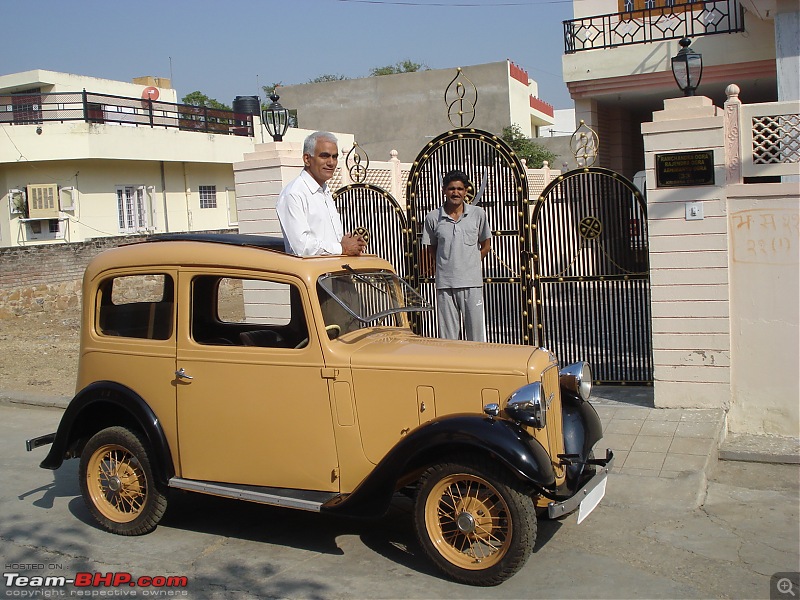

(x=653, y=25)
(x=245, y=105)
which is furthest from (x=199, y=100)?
(x=653, y=25)

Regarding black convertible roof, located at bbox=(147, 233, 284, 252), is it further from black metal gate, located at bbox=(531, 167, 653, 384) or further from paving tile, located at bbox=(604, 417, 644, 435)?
black metal gate, located at bbox=(531, 167, 653, 384)

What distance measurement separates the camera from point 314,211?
5941 mm

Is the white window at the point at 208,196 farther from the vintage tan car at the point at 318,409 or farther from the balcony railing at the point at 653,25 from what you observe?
the vintage tan car at the point at 318,409

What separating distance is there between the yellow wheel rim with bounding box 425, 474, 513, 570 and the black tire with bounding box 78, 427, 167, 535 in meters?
1.89

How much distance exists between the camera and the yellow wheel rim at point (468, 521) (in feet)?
15.1

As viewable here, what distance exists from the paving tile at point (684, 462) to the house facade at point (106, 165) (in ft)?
68.5

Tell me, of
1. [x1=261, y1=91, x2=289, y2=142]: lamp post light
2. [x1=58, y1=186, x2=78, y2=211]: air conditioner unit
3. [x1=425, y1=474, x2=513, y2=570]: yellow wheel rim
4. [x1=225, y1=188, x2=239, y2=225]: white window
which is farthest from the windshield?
[x1=225, y1=188, x2=239, y2=225]: white window

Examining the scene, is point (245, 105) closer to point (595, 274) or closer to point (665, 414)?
point (595, 274)

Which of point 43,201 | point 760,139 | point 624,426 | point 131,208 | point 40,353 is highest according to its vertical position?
point 43,201

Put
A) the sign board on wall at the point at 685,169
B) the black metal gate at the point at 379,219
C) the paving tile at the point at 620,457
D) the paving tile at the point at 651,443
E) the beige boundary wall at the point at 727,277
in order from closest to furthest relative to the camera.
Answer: the paving tile at the point at 620,457 → the paving tile at the point at 651,443 → the beige boundary wall at the point at 727,277 → the sign board on wall at the point at 685,169 → the black metal gate at the point at 379,219

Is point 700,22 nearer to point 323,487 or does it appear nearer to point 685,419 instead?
point 685,419

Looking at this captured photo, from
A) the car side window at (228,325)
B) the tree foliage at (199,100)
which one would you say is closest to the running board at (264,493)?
the car side window at (228,325)

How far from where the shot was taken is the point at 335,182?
33.7 ft

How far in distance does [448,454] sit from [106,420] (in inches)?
99.9
